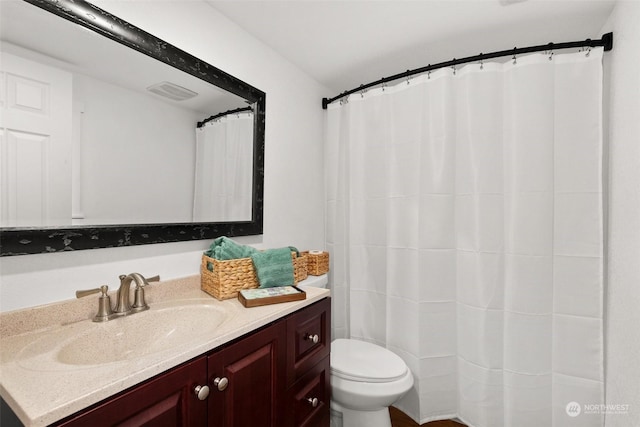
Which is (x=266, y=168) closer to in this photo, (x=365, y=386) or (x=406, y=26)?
(x=406, y=26)

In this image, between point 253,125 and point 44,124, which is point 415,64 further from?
point 44,124

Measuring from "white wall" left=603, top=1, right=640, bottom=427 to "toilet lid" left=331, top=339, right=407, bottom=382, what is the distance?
3.07 feet

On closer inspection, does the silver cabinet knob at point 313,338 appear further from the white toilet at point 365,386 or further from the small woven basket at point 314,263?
the small woven basket at point 314,263

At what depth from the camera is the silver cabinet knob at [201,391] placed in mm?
754

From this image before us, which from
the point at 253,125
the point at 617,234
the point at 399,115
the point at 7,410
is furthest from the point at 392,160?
the point at 7,410

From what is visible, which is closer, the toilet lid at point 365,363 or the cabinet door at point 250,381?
the cabinet door at point 250,381

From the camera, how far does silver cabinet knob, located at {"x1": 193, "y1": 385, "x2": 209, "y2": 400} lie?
2.48 ft

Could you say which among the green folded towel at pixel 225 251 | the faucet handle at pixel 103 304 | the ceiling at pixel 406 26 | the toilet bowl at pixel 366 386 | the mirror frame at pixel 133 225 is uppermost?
the ceiling at pixel 406 26

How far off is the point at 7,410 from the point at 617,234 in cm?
226

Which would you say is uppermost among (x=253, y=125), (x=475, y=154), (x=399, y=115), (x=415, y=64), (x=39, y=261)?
(x=415, y=64)

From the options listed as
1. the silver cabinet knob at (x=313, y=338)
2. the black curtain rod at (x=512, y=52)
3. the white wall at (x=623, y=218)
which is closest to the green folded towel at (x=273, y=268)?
the silver cabinet knob at (x=313, y=338)

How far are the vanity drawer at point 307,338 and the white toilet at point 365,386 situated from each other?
0.23m

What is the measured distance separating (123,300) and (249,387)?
0.55 m

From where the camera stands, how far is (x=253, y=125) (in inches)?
62.7
